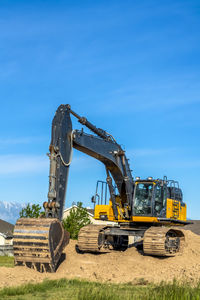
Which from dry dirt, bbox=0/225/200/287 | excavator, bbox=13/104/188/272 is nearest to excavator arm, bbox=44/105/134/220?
excavator, bbox=13/104/188/272

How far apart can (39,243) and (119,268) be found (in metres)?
4.17

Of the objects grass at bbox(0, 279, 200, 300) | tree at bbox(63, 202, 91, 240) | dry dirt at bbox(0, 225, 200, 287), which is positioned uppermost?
tree at bbox(63, 202, 91, 240)

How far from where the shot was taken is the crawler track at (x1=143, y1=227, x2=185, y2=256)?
19.6 meters

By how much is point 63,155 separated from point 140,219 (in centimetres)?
663

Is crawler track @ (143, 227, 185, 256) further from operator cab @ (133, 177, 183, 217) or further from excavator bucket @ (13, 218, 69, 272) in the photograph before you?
excavator bucket @ (13, 218, 69, 272)

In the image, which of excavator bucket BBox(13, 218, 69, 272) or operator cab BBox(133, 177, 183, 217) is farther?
operator cab BBox(133, 177, 183, 217)

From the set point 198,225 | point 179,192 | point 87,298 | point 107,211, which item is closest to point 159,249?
point 107,211

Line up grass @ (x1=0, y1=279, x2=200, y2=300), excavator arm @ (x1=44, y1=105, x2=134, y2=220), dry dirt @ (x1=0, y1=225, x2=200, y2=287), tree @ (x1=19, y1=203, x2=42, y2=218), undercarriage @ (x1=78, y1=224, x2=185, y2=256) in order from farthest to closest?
tree @ (x1=19, y1=203, x2=42, y2=218) → undercarriage @ (x1=78, y1=224, x2=185, y2=256) → excavator arm @ (x1=44, y1=105, x2=134, y2=220) → dry dirt @ (x1=0, y1=225, x2=200, y2=287) → grass @ (x1=0, y1=279, x2=200, y2=300)

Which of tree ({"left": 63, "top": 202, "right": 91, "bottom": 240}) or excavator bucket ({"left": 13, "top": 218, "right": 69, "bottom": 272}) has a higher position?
tree ({"left": 63, "top": 202, "right": 91, "bottom": 240})

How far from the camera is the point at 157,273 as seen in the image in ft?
56.4

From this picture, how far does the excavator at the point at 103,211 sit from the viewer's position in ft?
51.6

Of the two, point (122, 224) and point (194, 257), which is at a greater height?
point (122, 224)

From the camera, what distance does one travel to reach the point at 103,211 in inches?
910

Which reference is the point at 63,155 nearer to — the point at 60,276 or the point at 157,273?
the point at 60,276
